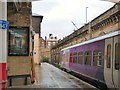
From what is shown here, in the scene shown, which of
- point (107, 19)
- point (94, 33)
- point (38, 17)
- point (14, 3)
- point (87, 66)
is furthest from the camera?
point (38, 17)

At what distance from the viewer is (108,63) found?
13.9 meters

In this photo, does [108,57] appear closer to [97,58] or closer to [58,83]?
[97,58]

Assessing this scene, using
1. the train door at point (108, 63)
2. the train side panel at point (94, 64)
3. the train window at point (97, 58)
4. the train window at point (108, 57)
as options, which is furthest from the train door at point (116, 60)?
the train window at point (97, 58)

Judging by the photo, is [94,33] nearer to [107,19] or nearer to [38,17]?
[107,19]

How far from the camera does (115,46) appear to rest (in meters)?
12.9

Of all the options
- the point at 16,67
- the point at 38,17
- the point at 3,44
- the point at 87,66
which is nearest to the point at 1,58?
the point at 3,44

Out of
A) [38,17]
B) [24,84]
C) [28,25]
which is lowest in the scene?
[24,84]

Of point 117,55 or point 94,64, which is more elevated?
point 117,55

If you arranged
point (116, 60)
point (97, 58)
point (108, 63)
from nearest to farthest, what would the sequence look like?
1. point (116, 60)
2. point (108, 63)
3. point (97, 58)

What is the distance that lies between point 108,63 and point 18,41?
4.76m

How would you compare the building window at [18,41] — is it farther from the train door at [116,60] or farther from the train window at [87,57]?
the train door at [116,60]

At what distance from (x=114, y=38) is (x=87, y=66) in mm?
7086

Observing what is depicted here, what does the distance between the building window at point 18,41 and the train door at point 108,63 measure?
4.14 m

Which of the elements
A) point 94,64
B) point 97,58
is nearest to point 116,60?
point 97,58
